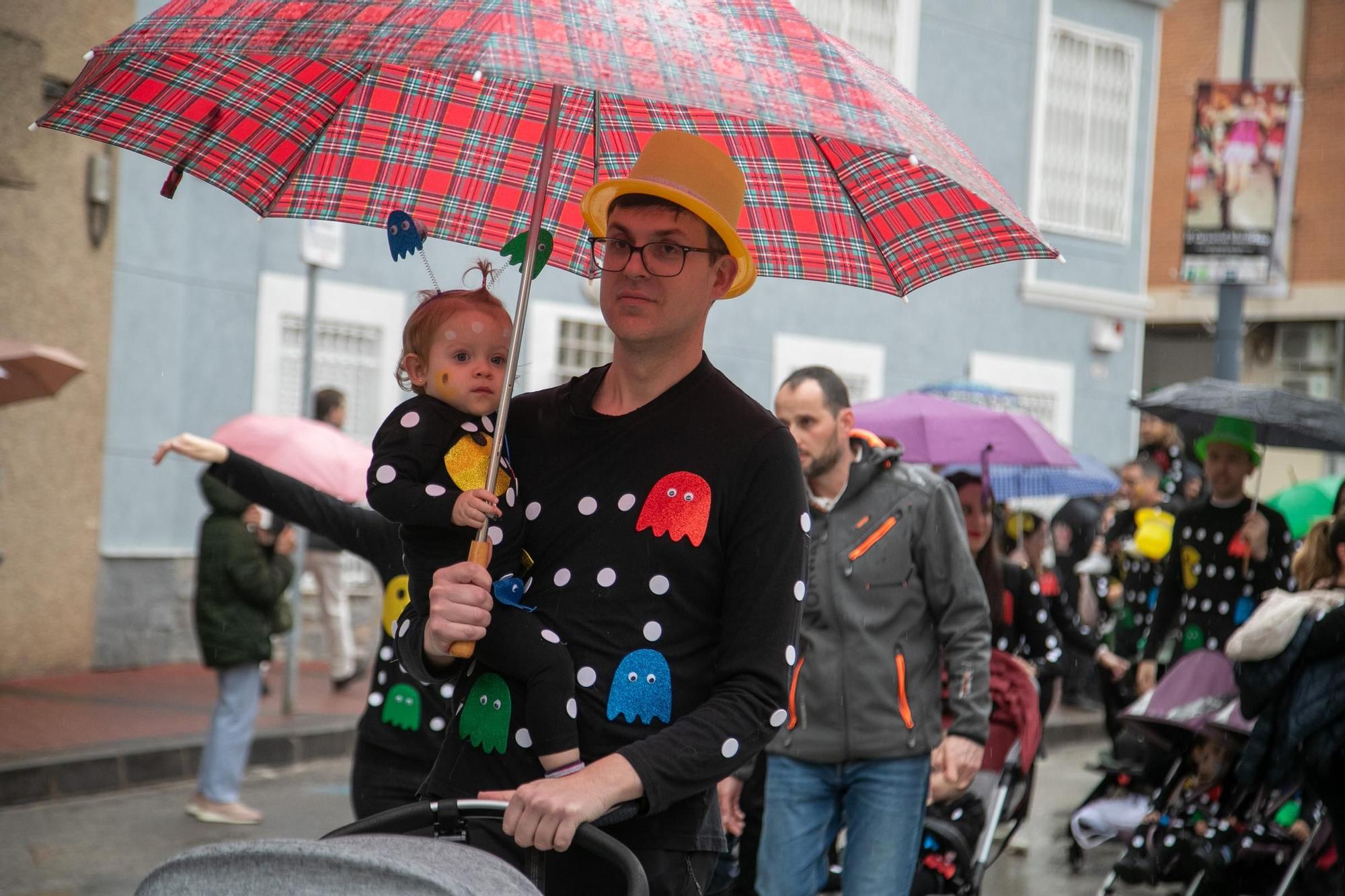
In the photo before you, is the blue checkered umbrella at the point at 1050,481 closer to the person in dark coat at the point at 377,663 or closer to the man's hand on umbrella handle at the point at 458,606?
the person in dark coat at the point at 377,663

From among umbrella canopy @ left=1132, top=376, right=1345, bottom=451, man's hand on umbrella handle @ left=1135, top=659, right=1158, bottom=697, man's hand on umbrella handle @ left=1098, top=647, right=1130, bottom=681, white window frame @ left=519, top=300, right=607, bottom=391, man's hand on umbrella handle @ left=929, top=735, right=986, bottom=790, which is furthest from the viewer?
white window frame @ left=519, top=300, right=607, bottom=391

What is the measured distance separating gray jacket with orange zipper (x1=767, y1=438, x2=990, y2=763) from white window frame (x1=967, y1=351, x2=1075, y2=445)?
1412cm

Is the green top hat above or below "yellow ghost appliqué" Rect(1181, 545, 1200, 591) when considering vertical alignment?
above

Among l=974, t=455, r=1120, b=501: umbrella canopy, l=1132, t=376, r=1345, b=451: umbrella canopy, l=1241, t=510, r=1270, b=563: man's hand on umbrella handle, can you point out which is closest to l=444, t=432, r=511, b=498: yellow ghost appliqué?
A: l=1241, t=510, r=1270, b=563: man's hand on umbrella handle

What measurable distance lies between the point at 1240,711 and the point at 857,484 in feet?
8.77

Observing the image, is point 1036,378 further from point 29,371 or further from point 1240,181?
point 29,371

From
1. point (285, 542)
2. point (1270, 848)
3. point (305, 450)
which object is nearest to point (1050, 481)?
point (1270, 848)

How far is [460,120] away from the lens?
365cm

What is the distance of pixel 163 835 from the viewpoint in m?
8.16

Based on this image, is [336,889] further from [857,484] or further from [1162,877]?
[1162,877]

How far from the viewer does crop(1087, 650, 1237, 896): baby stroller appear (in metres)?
7.23

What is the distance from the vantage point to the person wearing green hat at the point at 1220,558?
27.8ft

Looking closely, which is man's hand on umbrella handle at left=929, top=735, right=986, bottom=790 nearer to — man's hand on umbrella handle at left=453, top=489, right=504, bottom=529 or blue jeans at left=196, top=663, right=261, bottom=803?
man's hand on umbrella handle at left=453, top=489, right=504, bottom=529

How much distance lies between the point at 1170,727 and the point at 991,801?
163cm
